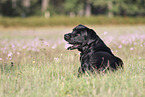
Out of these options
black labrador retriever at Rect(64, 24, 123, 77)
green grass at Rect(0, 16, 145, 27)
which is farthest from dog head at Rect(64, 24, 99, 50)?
green grass at Rect(0, 16, 145, 27)

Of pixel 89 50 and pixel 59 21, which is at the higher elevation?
pixel 59 21

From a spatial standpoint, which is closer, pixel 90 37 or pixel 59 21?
pixel 90 37

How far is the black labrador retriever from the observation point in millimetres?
3703

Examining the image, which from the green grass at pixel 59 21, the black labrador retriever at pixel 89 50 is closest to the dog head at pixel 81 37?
the black labrador retriever at pixel 89 50

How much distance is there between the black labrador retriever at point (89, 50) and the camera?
370cm

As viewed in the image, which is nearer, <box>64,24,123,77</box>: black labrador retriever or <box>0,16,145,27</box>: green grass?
<box>64,24,123,77</box>: black labrador retriever

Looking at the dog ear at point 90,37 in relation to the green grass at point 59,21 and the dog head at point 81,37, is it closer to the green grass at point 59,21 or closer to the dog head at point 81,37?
the dog head at point 81,37

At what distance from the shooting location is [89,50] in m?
3.80

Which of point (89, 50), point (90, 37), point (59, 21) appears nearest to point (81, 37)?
point (90, 37)

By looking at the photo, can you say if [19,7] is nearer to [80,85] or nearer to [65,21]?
[65,21]

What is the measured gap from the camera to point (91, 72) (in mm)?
3686

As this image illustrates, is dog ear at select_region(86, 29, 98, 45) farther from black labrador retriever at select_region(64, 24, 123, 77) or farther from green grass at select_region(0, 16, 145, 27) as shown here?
green grass at select_region(0, 16, 145, 27)

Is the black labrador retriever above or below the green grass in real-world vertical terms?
below

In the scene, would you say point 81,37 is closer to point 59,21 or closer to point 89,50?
point 89,50
